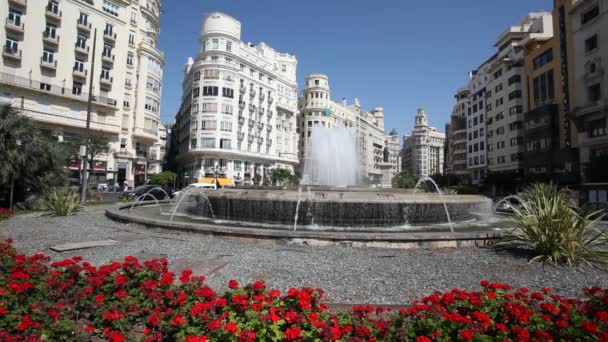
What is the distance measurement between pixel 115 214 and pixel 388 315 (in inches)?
509

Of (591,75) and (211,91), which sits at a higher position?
(211,91)

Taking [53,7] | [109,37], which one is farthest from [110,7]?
[53,7]

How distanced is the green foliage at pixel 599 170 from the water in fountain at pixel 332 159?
91.4 ft

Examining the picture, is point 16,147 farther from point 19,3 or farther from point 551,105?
point 551,105

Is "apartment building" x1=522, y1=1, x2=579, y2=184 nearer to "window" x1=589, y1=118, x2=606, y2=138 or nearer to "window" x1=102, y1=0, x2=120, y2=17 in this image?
"window" x1=589, y1=118, x2=606, y2=138

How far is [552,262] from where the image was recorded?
23.4ft

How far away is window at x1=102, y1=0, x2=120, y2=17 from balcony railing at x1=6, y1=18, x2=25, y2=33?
11340 millimetres

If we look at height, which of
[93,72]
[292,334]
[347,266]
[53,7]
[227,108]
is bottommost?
[347,266]

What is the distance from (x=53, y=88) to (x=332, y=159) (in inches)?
1599

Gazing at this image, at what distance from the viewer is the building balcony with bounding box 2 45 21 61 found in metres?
38.8

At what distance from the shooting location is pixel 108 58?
156 ft

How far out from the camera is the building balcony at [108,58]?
4722cm

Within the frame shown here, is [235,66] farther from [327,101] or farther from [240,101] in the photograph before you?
[327,101]

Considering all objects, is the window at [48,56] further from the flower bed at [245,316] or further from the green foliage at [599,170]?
the green foliage at [599,170]
